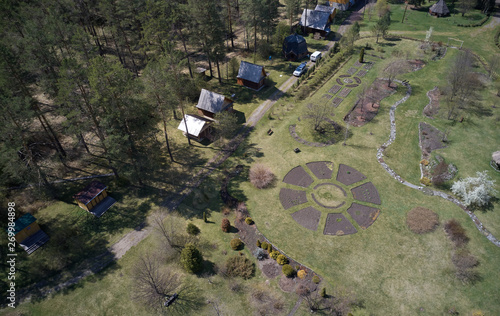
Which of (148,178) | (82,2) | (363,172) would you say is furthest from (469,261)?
(82,2)

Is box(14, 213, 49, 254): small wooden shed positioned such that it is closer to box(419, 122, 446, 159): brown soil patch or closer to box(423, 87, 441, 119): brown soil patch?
box(419, 122, 446, 159): brown soil patch

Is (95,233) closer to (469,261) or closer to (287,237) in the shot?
(287,237)

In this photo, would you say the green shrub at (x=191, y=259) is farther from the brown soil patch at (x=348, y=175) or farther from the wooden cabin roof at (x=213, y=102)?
the wooden cabin roof at (x=213, y=102)

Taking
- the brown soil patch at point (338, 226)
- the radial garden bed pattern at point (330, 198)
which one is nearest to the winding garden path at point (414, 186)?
the radial garden bed pattern at point (330, 198)

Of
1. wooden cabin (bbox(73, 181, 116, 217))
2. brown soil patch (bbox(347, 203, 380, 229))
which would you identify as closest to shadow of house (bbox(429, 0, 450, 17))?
brown soil patch (bbox(347, 203, 380, 229))

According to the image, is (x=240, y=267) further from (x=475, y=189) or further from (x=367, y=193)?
(x=475, y=189)

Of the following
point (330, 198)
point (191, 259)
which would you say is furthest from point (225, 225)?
point (330, 198)
